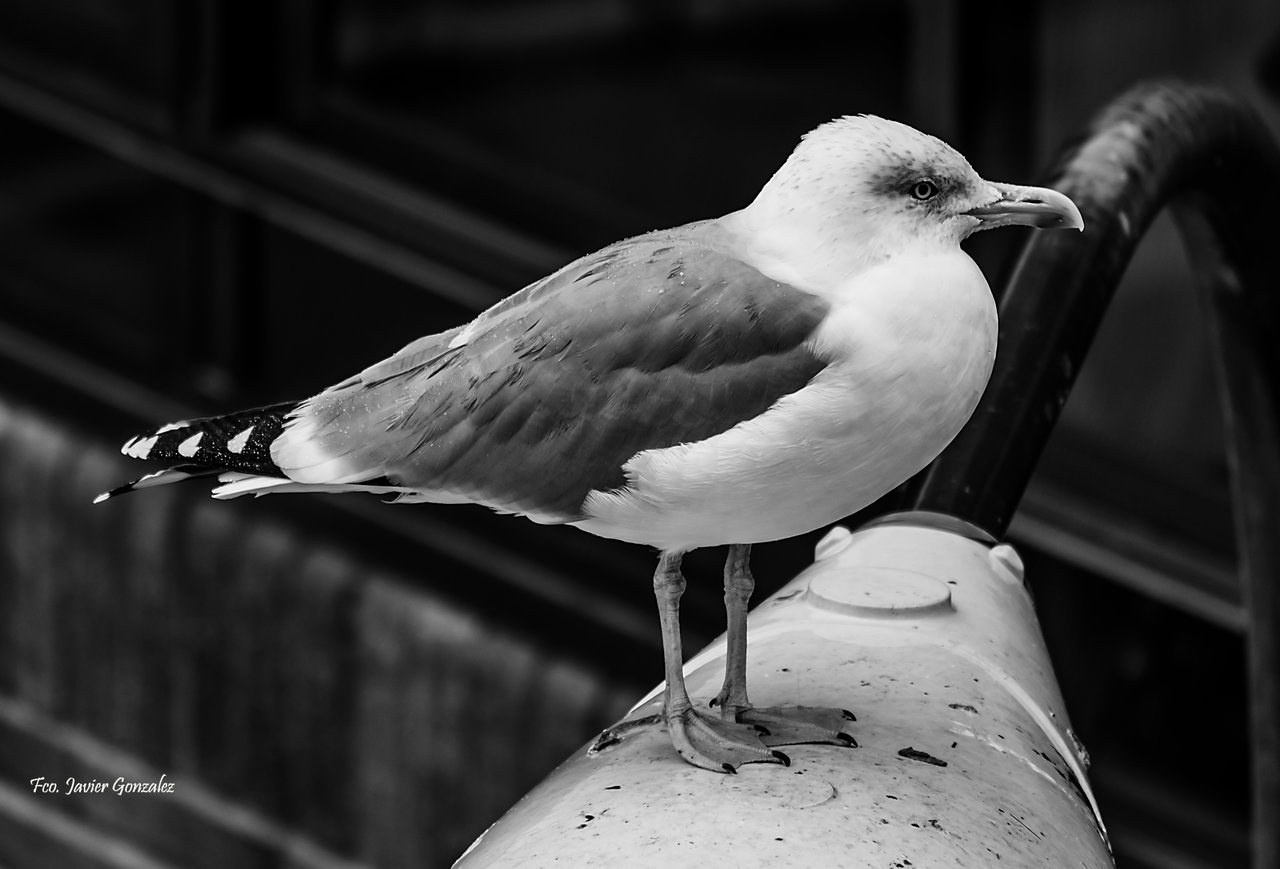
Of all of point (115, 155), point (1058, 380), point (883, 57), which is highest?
point (1058, 380)

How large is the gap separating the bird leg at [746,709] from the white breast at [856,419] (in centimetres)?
8

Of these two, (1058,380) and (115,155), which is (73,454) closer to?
(115,155)

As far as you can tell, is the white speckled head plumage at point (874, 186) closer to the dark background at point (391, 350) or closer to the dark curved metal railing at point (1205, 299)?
the dark curved metal railing at point (1205, 299)

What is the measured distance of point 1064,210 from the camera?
114cm

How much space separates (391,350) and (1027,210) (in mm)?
2559

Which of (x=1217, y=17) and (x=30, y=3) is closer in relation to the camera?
(x=1217, y=17)

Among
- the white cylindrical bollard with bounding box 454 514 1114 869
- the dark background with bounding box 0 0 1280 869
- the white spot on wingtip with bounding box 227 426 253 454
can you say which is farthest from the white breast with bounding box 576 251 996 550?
the dark background with bounding box 0 0 1280 869

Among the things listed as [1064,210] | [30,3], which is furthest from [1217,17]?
[30,3]

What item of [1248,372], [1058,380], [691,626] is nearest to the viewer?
[1058,380]

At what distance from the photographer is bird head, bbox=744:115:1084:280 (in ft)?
3.62

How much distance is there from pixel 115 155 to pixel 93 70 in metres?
0.20

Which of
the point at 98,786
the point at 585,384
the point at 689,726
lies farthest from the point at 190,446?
the point at 98,786

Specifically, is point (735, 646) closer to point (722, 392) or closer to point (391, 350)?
point (722, 392)

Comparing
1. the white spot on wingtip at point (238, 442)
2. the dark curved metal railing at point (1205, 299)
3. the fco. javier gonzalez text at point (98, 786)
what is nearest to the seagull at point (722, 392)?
the white spot on wingtip at point (238, 442)
